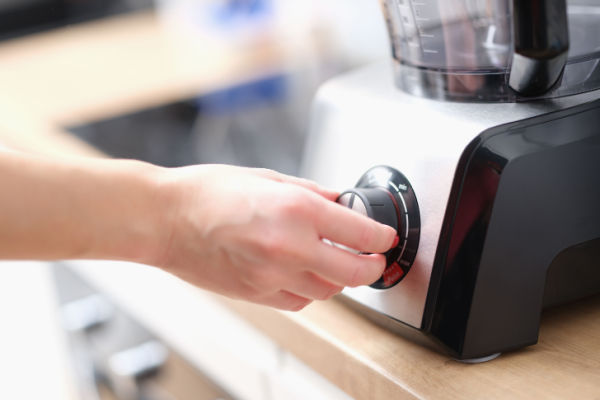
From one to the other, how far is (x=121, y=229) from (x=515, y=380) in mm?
257

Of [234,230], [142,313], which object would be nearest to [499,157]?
[234,230]

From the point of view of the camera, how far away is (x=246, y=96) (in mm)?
1110

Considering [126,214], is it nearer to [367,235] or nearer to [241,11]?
[367,235]

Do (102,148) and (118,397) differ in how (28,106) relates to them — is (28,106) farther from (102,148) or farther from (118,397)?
(118,397)

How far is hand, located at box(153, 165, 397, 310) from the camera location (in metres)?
0.40

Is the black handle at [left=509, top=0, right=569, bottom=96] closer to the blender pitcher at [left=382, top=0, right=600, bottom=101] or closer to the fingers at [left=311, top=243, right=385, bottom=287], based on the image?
the blender pitcher at [left=382, top=0, right=600, bottom=101]

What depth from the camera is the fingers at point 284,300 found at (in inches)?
17.3

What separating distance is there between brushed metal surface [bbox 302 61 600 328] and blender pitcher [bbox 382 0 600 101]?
12 millimetres


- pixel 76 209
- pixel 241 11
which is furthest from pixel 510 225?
pixel 241 11

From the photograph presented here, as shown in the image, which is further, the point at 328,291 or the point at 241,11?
the point at 241,11

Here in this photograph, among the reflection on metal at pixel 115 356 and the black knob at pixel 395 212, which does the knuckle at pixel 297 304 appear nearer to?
the black knob at pixel 395 212

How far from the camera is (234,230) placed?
398mm

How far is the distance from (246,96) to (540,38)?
735mm

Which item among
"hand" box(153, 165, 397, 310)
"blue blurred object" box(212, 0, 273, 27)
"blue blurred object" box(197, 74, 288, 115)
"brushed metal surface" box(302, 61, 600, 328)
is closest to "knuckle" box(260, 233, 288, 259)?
"hand" box(153, 165, 397, 310)
